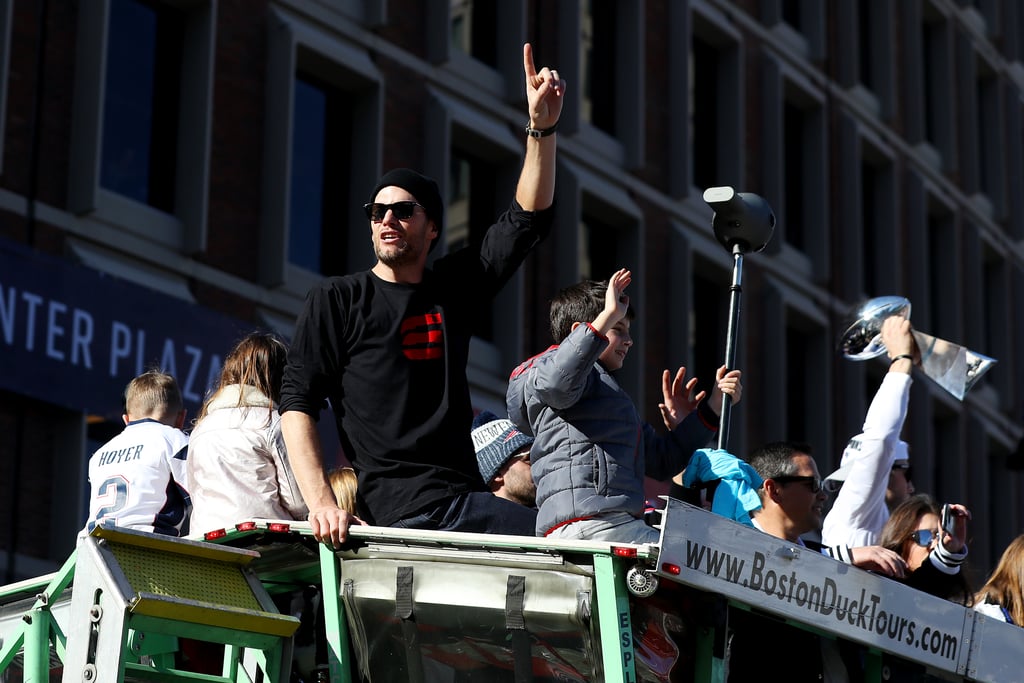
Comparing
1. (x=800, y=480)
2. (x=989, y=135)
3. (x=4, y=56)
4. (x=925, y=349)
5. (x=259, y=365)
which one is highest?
(x=989, y=135)

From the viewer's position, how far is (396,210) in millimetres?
6043

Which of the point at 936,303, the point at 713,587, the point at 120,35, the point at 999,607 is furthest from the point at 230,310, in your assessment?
the point at 936,303

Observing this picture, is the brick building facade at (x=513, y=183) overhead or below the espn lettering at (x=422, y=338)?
overhead

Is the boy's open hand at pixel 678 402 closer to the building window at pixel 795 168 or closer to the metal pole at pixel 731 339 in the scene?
the metal pole at pixel 731 339

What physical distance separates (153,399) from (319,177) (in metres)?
13.5

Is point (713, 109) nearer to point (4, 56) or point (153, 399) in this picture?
point (4, 56)

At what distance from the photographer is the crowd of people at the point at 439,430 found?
18.8ft

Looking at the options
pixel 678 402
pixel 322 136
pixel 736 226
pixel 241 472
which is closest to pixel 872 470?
pixel 736 226

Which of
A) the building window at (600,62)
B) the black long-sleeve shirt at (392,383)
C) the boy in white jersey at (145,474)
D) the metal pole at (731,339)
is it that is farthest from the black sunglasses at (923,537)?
the building window at (600,62)

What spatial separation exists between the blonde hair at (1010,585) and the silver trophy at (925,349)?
2.64 ft

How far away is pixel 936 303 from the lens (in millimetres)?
32781

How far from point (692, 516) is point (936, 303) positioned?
28527 mm

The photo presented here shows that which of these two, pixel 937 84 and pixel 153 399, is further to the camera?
pixel 937 84

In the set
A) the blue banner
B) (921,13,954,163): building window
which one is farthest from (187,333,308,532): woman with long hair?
(921,13,954,163): building window
